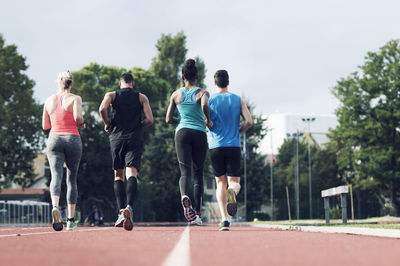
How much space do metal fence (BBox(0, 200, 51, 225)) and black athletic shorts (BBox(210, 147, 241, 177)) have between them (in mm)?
25703

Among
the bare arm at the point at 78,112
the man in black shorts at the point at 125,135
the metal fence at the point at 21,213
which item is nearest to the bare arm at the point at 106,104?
the man in black shorts at the point at 125,135

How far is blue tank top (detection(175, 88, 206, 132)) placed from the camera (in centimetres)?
945

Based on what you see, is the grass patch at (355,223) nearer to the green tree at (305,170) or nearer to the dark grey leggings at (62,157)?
the dark grey leggings at (62,157)

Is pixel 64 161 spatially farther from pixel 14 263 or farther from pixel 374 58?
pixel 374 58

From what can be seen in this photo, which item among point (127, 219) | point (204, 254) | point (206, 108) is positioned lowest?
point (204, 254)

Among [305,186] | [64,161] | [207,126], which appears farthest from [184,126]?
[305,186]

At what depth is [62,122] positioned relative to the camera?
9438 millimetres

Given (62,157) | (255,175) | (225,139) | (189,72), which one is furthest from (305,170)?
(62,157)

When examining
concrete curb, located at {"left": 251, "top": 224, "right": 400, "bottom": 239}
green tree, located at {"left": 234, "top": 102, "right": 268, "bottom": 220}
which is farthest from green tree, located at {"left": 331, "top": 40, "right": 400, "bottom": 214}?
concrete curb, located at {"left": 251, "top": 224, "right": 400, "bottom": 239}

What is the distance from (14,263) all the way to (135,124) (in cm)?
569

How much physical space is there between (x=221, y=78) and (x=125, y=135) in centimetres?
177

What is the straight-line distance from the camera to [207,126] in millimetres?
9438

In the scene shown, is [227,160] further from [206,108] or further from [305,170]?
[305,170]

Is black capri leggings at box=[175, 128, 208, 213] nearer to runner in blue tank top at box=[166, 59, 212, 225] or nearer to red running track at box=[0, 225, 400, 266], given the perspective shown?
runner in blue tank top at box=[166, 59, 212, 225]
